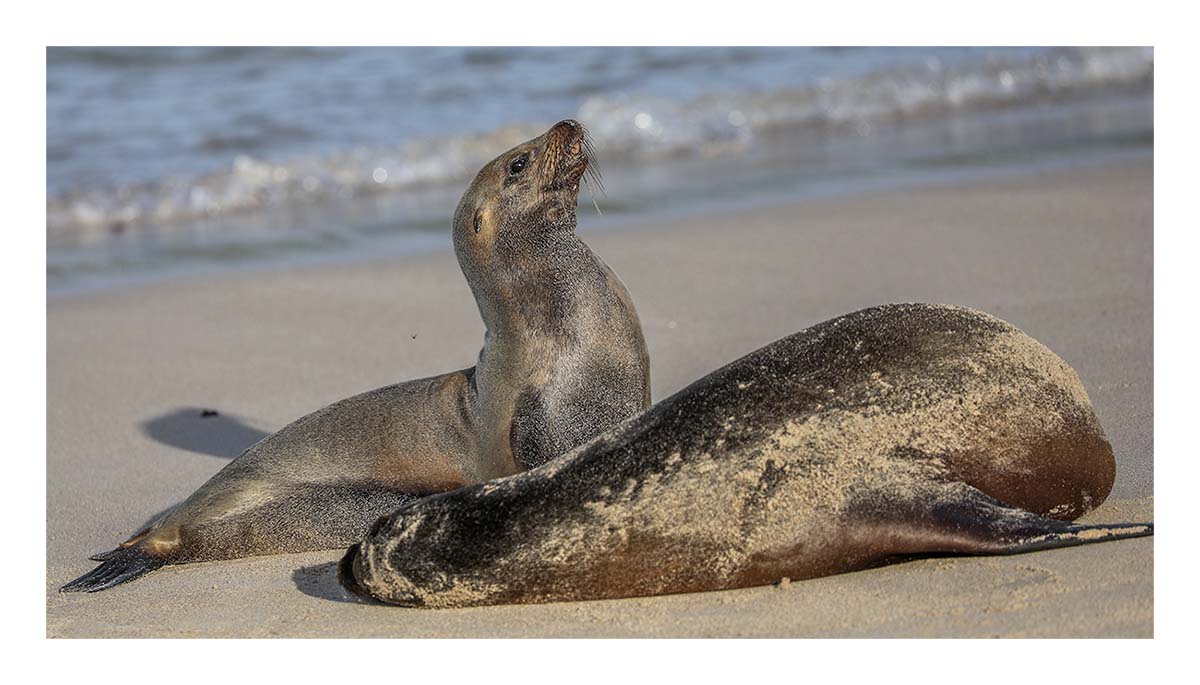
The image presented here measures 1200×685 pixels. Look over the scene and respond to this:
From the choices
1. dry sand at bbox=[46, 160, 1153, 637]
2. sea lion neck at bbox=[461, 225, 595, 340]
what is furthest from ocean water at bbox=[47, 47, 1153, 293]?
sea lion neck at bbox=[461, 225, 595, 340]

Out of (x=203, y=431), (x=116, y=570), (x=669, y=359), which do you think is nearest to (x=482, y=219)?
(x=116, y=570)

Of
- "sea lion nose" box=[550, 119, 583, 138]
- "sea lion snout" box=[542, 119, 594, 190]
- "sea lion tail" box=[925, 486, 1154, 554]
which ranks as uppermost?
"sea lion nose" box=[550, 119, 583, 138]

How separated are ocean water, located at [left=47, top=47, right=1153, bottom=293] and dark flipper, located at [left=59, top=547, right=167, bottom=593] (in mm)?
5205

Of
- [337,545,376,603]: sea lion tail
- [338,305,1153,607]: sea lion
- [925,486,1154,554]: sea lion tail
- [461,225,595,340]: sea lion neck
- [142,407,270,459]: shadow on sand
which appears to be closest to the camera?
[925,486,1154,554]: sea lion tail

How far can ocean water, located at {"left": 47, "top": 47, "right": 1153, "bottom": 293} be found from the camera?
38.4ft

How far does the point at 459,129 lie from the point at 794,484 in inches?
420

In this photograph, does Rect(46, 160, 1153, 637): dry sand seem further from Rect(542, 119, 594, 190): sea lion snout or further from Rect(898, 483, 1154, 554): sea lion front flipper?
Rect(542, 119, 594, 190): sea lion snout

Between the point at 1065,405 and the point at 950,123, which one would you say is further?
the point at 950,123

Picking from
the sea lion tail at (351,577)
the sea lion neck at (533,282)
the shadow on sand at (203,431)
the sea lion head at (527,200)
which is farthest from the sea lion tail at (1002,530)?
the shadow on sand at (203,431)

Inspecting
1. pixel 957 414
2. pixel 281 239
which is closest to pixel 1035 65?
pixel 281 239

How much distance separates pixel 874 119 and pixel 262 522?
33.5ft

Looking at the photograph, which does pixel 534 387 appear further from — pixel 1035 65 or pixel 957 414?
pixel 1035 65

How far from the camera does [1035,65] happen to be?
15.8 meters

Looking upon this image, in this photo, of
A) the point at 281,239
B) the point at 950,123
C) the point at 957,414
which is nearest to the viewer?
the point at 957,414
